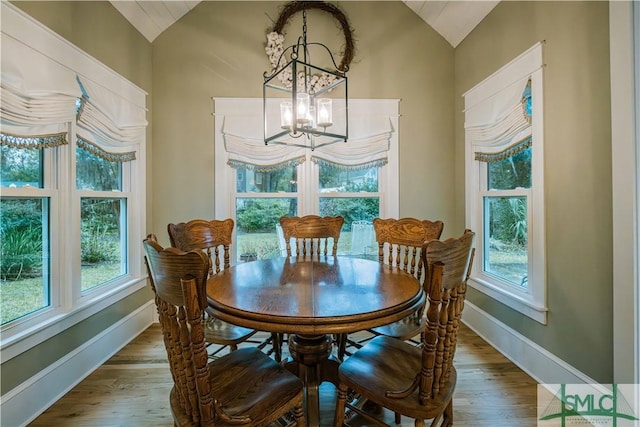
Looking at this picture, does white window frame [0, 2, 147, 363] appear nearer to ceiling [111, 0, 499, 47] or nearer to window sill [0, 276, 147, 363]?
window sill [0, 276, 147, 363]

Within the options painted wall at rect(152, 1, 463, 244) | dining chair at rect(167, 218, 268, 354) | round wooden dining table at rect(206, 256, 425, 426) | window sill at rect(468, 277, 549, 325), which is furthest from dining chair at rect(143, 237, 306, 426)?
painted wall at rect(152, 1, 463, 244)

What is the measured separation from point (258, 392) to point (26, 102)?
1.95 metres

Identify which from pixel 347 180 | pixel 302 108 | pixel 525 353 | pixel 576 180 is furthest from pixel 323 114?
pixel 525 353

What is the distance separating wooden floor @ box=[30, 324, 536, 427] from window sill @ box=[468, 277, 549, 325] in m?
0.42

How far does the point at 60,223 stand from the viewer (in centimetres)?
200

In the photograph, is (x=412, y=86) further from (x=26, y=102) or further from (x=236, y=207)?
(x=26, y=102)

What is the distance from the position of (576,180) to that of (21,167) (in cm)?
328

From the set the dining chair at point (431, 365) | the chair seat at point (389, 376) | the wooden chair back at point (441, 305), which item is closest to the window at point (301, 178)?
the chair seat at point (389, 376)

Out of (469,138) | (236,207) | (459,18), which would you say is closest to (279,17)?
(459,18)

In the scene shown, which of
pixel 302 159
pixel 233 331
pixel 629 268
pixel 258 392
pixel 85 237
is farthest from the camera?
pixel 302 159

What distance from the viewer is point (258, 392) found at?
1205 millimetres

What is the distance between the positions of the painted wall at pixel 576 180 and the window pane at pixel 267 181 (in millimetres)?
2154

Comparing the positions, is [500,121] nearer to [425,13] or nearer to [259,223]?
[425,13]

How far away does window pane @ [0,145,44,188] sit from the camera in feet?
5.56
